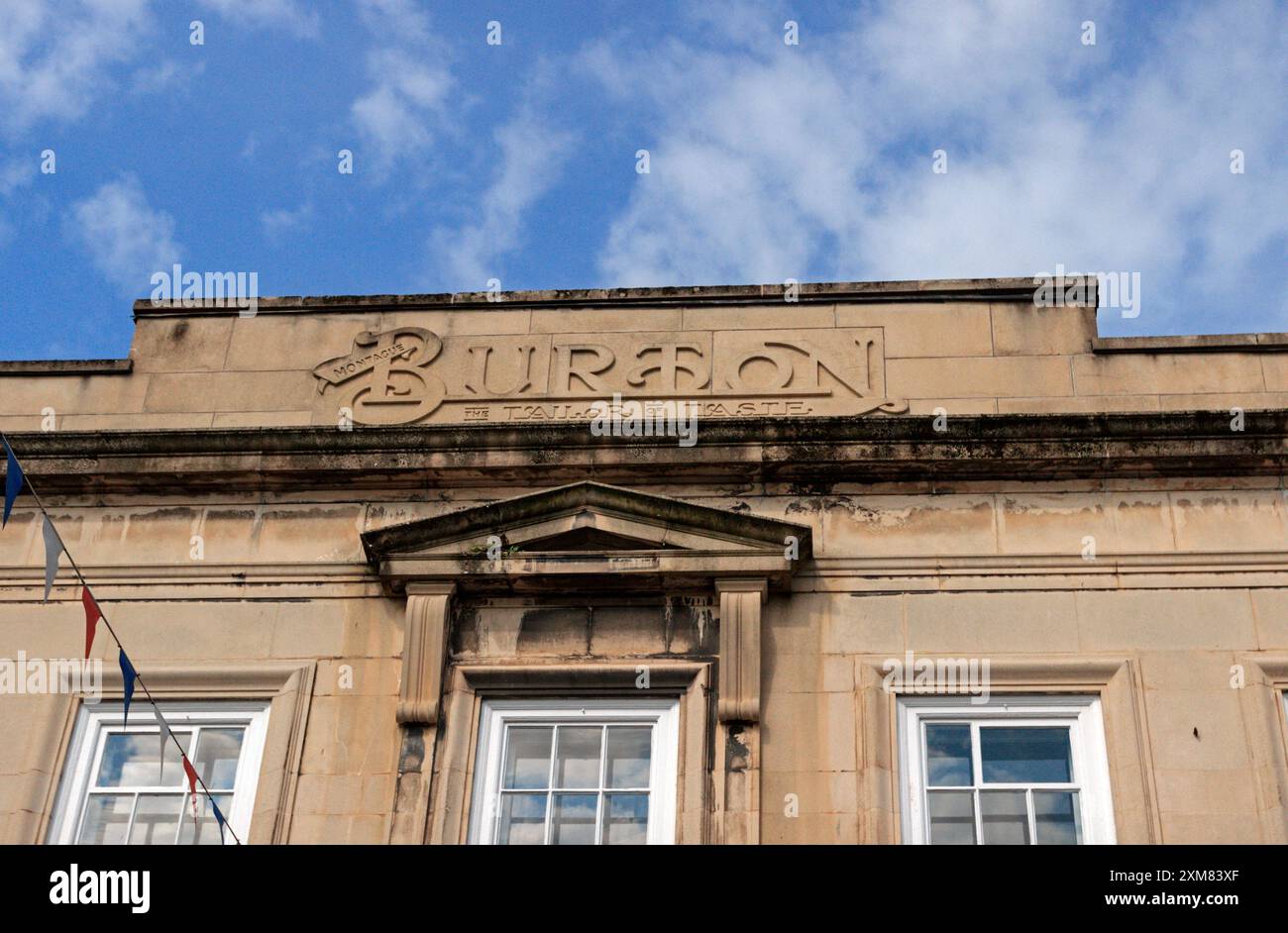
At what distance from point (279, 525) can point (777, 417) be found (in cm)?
341

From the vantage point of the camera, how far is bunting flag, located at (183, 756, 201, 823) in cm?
1100

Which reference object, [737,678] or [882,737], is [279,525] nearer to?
[737,678]

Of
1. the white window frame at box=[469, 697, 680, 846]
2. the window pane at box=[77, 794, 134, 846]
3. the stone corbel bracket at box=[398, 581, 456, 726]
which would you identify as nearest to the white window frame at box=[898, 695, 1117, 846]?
the white window frame at box=[469, 697, 680, 846]

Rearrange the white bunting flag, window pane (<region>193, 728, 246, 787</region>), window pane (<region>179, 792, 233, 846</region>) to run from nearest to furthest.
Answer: the white bunting flag < window pane (<region>179, 792, 233, 846</region>) < window pane (<region>193, 728, 246, 787</region>)

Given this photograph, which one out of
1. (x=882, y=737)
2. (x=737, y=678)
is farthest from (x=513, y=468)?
(x=882, y=737)

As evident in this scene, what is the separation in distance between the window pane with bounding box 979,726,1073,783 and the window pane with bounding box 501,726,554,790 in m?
2.64

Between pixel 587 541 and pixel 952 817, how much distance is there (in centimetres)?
294

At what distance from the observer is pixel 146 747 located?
12.2 m

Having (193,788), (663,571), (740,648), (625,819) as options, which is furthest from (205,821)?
(740,648)

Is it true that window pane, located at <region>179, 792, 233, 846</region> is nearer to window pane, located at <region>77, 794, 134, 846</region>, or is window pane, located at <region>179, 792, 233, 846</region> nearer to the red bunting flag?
the red bunting flag

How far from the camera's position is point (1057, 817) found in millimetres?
11445
